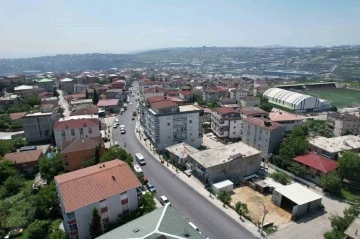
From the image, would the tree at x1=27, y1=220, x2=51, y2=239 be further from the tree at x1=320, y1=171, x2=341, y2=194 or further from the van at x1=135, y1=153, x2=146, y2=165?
the tree at x1=320, y1=171, x2=341, y2=194

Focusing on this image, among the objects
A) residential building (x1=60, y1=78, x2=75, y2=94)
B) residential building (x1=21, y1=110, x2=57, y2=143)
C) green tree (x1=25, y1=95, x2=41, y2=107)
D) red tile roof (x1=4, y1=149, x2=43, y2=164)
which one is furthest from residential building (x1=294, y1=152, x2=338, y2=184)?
residential building (x1=60, y1=78, x2=75, y2=94)

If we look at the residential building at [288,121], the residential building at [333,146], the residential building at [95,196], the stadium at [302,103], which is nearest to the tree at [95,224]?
the residential building at [95,196]

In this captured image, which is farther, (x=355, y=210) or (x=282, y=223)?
(x=282, y=223)

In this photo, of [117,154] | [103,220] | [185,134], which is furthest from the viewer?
[185,134]

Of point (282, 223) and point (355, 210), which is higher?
point (355, 210)

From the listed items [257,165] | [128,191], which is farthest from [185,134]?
[128,191]

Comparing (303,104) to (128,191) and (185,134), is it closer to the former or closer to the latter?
(185,134)
